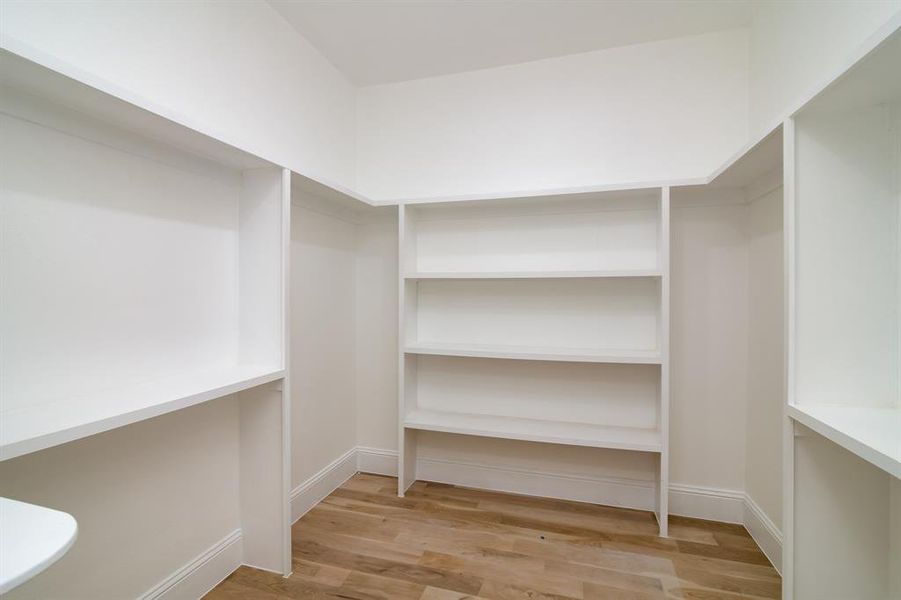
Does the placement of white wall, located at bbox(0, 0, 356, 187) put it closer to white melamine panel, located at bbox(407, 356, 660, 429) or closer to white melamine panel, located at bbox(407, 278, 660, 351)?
white melamine panel, located at bbox(407, 278, 660, 351)

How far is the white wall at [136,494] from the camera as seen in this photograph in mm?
1169

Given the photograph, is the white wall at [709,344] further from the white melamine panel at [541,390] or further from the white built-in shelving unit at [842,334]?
the white built-in shelving unit at [842,334]

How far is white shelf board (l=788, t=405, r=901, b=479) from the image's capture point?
2.97 feet

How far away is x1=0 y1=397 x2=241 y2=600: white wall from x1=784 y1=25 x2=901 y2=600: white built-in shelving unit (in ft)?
7.18

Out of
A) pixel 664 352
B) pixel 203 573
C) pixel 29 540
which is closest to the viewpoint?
pixel 29 540

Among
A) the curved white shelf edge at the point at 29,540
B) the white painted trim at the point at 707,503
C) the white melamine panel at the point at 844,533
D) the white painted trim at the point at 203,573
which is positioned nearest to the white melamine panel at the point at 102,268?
the curved white shelf edge at the point at 29,540

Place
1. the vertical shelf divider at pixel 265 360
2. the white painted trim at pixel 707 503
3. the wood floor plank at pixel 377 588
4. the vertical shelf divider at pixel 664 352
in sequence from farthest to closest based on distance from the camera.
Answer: the white painted trim at pixel 707 503
the vertical shelf divider at pixel 664 352
the vertical shelf divider at pixel 265 360
the wood floor plank at pixel 377 588

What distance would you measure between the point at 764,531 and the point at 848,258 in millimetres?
1462

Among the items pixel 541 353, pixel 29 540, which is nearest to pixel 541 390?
pixel 541 353

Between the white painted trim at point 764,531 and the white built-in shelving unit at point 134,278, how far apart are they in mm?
2240

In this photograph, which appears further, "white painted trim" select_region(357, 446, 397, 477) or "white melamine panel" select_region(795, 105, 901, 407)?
"white painted trim" select_region(357, 446, 397, 477)

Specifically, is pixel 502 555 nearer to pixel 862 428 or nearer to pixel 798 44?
pixel 862 428

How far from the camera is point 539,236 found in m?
2.48

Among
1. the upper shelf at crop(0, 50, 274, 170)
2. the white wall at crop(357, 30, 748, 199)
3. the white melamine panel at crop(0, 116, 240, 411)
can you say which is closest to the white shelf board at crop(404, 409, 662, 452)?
the white melamine panel at crop(0, 116, 240, 411)
